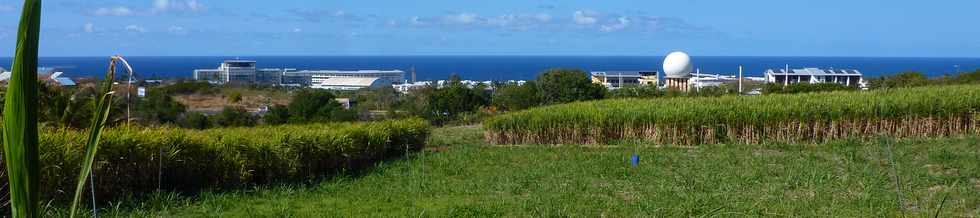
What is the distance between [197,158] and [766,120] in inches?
316

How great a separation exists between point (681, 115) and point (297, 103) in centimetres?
1420

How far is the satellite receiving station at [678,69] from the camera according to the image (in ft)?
85.3

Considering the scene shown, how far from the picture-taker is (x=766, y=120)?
39.6ft

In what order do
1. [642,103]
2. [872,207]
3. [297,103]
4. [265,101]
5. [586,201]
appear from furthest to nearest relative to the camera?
[265,101] < [297,103] < [642,103] < [586,201] < [872,207]

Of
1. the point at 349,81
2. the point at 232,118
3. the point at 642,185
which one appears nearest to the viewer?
the point at 642,185

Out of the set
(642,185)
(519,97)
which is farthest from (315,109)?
(642,185)

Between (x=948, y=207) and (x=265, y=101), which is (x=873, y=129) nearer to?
(x=948, y=207)

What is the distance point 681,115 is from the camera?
482 inches

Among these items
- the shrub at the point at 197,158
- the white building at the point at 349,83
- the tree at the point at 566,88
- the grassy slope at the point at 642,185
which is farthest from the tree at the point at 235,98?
the white building at the point at 349,83

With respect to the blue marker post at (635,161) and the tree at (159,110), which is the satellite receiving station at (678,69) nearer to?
the tree at (159,110)

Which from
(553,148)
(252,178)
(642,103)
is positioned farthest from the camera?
(642,103)

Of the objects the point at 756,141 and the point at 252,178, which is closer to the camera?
the point at 252,178

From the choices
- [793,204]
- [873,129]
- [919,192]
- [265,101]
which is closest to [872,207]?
[793,204]

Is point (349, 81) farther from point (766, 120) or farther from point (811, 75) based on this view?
point (766, 120)
